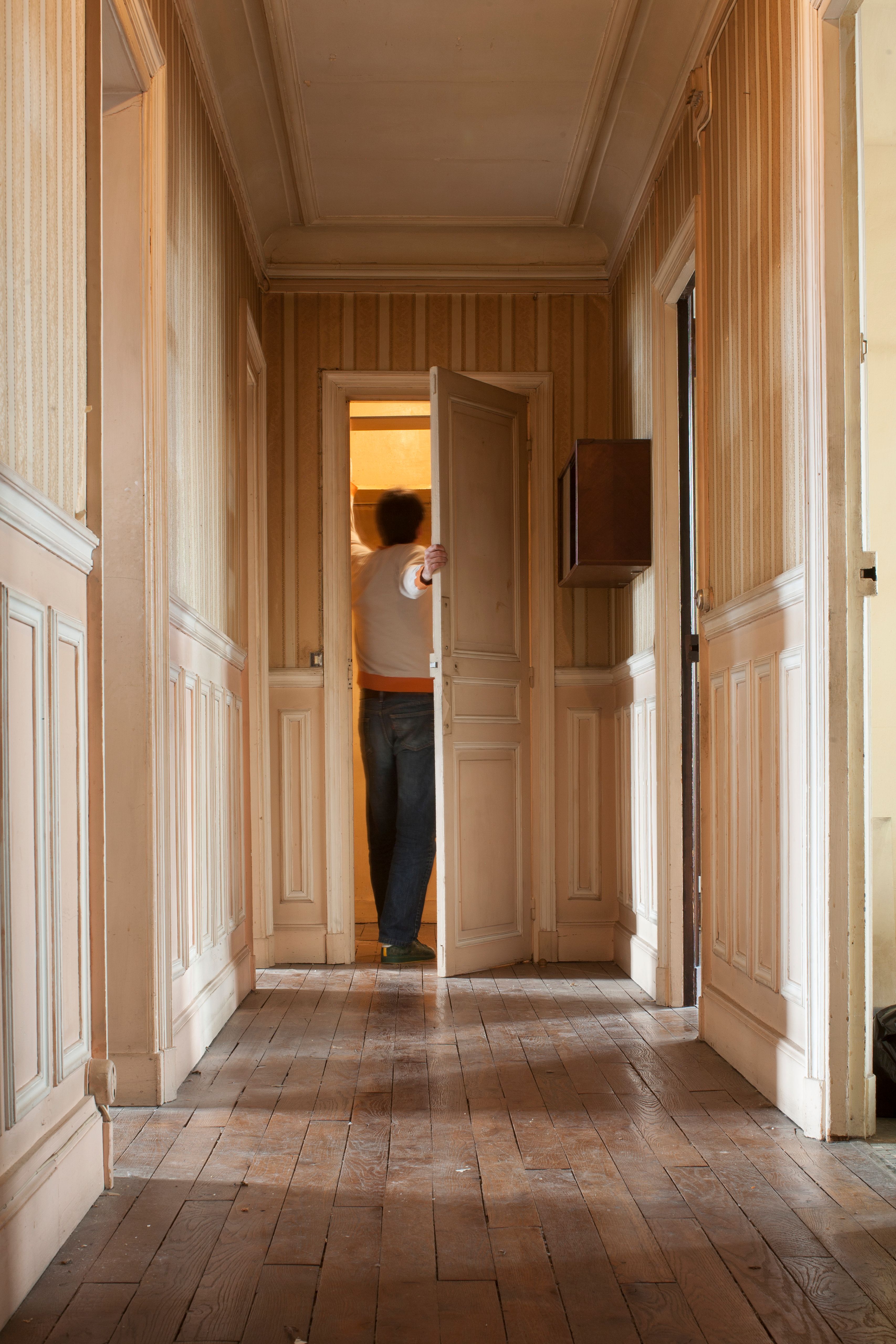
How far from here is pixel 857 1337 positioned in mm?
1506

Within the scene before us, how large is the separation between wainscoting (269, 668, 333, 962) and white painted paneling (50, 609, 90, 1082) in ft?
8.36

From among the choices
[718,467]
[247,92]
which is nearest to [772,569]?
[718,467]

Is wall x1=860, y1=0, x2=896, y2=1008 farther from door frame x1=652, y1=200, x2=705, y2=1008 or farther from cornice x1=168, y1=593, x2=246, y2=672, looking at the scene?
cornice x1=168, y1=593, x2=246, y2=672

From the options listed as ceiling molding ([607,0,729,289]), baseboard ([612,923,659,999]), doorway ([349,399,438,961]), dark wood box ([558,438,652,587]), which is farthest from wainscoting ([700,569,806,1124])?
doorway ([349,399,438,961])

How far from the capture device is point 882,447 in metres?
2.88

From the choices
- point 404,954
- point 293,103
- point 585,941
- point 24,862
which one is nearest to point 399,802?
point 404,954

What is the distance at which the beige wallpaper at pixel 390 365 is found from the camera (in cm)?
477

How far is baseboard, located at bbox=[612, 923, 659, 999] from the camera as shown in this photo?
12.7ft

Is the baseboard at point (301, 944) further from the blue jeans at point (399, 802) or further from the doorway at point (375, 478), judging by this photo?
the doorway at point (375, 478)

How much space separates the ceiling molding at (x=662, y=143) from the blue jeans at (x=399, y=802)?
194 cm

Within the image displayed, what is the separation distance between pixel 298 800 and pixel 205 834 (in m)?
1.40

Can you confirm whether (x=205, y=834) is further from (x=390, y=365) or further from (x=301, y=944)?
(x=390, y=365)

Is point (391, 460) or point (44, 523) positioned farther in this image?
point (391, 460)

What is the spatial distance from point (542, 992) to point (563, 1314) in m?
2.40
